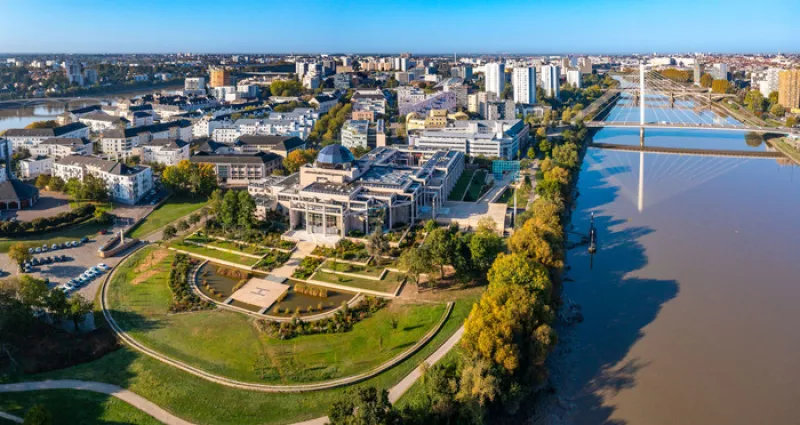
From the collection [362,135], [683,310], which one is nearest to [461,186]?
[362,135]

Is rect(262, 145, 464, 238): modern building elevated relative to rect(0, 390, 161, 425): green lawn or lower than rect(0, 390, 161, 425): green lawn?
elevated

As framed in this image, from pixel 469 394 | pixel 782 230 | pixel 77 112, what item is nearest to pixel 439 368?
pixel 469 394

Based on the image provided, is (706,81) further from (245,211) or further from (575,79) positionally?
(245,211)

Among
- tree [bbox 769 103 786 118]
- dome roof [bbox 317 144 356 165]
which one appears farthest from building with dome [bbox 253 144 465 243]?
tree [bbox 769 103 786 118]

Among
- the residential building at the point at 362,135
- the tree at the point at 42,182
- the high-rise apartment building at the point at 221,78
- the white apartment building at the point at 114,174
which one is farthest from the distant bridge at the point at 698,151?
the high-rise apartment building at the point at 221,78

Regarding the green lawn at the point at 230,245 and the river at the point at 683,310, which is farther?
the green lawn at the point at 230,245

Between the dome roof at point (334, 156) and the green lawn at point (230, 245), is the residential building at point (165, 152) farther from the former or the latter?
the dome roof at point (334, 156)

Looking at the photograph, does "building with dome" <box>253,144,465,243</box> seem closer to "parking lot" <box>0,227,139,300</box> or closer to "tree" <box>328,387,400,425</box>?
"parking lot" <box>0,227,139,300</box>
